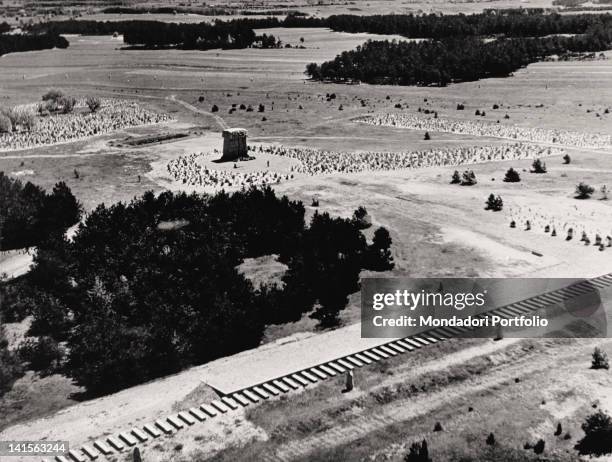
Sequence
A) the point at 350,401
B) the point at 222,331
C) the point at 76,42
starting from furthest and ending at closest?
the point at 76,42 → the point at 222,331 → the point at 350,401

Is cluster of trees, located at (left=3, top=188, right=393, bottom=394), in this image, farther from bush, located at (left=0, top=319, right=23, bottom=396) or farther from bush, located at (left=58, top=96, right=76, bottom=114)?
bush, located at (left=58, top=96, right=76, bottom=114)

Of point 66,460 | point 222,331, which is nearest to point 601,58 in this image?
point 222,331

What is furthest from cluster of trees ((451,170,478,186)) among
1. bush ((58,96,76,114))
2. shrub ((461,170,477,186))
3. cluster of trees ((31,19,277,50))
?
cluster of trees ((31,19,277,50))

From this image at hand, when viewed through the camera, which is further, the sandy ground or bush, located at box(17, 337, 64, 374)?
the sandy ground

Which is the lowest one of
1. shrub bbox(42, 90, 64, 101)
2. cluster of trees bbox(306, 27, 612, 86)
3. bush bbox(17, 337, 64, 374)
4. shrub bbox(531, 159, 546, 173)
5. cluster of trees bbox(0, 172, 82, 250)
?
bush bbox(17, 337, 64, 374)

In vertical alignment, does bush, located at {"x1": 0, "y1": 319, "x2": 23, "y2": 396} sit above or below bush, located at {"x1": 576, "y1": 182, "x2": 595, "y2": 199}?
below

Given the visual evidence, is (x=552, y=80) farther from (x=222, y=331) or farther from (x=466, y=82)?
(x=222, y=331)

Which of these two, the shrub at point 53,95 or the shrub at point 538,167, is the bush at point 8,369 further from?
the shrub at point 53,95

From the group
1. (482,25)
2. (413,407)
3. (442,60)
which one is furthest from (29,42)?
(413,407)
